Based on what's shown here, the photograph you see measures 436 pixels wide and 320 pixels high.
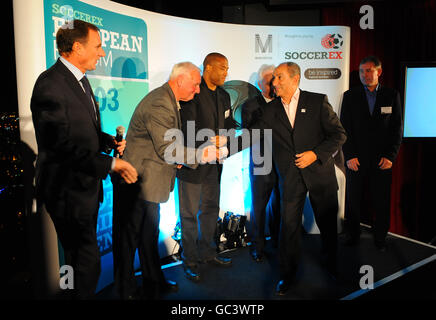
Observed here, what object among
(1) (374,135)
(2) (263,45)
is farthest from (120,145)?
(1) (374,135)

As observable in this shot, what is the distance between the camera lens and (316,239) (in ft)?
13.8

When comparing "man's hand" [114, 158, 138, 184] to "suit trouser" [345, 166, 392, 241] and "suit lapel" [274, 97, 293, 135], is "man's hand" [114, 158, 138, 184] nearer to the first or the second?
"suit lapel" [274, 97, 293, 135]

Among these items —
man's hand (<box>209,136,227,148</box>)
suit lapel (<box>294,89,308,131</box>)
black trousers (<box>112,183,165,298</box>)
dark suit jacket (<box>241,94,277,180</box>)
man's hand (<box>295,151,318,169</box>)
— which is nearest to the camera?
black trousers (<box>112,183,165,298</box>)

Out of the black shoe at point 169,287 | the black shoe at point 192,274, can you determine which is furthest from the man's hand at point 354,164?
the black shoe at point 169,287

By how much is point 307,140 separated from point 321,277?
1290 mm

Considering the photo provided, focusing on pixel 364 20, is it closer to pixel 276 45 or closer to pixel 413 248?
pixel 276 45

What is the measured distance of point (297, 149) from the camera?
2.83 m

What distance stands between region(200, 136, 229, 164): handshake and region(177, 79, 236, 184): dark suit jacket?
24 centimetres

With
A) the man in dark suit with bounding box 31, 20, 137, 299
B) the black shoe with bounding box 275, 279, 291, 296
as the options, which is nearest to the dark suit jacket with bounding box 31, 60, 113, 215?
the man in dark suit with bounding box 31, 20, 137, 299

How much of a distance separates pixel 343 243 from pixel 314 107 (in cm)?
195

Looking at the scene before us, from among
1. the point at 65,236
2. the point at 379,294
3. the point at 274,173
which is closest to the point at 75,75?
the point at 65,236

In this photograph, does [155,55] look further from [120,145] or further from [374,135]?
[374,135]

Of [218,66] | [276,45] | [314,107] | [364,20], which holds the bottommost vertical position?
[314,107]

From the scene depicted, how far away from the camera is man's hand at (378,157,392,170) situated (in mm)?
3764
